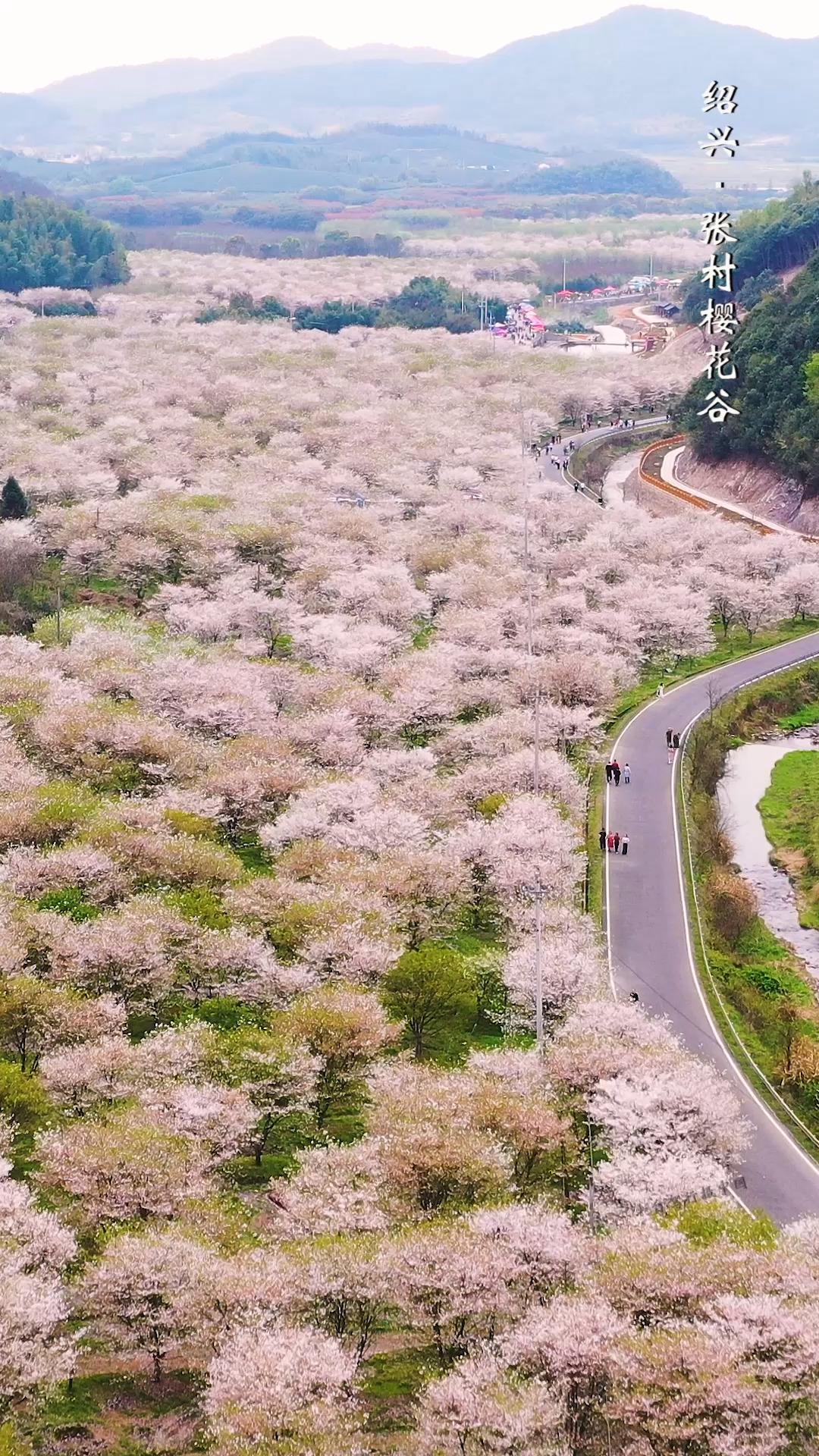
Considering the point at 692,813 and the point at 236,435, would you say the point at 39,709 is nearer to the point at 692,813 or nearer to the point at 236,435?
the point at 692,813

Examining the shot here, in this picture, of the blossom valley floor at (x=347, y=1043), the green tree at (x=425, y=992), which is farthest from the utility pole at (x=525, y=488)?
the green tree at (x=425, y=992)

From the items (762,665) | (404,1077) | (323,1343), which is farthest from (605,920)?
(762,665)

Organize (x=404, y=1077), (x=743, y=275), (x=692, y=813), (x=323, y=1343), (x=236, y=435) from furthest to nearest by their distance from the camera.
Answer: (x=743, y=275)
(x=236, y=435)
(x=692, y=813)
(x=404, y=1077)
(x=323, y=1343)

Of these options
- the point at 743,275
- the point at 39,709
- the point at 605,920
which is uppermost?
the point at 743,275

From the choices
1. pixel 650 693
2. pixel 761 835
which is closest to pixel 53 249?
pixel 650 693

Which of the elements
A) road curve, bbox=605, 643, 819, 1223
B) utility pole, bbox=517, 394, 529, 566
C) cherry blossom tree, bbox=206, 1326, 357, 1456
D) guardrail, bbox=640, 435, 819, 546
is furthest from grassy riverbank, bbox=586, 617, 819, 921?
cherry blossom tree, bbox=206, 1326, 357, 1456
